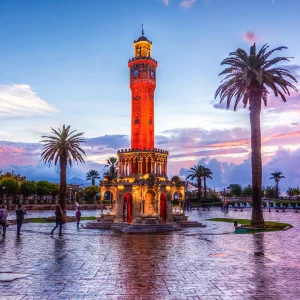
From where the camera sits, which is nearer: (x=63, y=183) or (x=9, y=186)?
(x=63, y=183)

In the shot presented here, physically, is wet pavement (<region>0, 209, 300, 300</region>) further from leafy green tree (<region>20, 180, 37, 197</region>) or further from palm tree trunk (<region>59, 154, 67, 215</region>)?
leafy green tree (<region>20, 180, 37, 197</region>)

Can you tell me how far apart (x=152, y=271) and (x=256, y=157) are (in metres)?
19.1

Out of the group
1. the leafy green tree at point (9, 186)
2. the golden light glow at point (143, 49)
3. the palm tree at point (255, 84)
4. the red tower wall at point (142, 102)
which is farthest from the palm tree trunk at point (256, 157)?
the leafy green tree at point (9, 186)

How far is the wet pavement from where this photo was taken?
29.8 ft

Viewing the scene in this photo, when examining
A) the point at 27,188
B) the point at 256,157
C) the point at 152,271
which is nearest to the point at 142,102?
the point at 256,157

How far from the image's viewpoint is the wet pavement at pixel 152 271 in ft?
29.8

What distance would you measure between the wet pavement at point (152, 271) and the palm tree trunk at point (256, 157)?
10.2m

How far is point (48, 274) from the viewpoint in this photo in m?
11.2

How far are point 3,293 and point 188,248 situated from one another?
34.4 feet

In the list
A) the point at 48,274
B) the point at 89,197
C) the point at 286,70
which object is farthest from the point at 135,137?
the point at 89,197

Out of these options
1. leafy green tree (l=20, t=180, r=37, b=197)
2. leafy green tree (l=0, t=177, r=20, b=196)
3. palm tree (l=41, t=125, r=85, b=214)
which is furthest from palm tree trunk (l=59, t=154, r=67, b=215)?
leafy green tree (l=20, t=180, r=37, b=197)

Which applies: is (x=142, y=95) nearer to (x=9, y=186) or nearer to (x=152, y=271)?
(x=152, y=271)

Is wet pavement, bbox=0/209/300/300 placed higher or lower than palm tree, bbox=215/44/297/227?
lower

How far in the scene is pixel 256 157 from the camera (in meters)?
28.8
